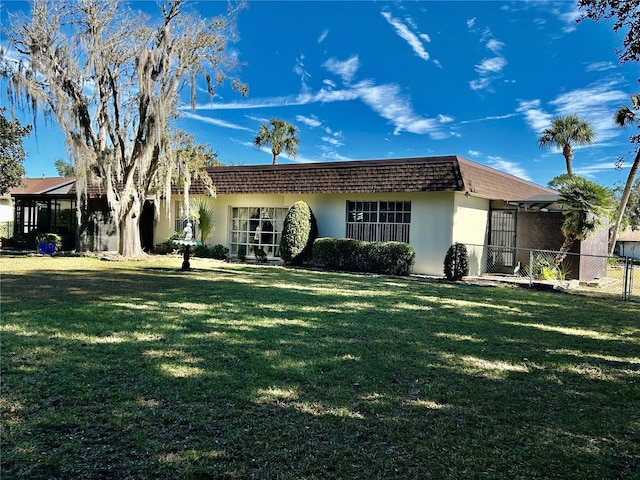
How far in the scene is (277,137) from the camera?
33594 mm

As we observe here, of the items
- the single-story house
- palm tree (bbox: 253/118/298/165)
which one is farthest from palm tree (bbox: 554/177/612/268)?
palm tree (bbox: 253/118/298/165)

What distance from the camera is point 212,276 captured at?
1258 centimetres

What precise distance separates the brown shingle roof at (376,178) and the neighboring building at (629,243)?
34.2 metres

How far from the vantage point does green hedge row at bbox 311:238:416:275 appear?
1491 cm

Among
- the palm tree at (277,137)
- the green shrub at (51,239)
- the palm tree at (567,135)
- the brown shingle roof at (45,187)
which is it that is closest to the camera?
the green shrub at (51,239)

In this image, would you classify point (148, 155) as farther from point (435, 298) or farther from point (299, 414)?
point (299, 414)

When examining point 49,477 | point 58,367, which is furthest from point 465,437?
point 58,367

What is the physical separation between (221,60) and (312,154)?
61.8 feet

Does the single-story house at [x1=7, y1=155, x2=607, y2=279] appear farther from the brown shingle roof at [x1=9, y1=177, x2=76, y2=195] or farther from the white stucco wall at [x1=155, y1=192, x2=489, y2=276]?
the brown shingle roof at [x1=9, y1=177, x2=76, y2=195]

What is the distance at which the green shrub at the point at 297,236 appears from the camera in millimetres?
16562

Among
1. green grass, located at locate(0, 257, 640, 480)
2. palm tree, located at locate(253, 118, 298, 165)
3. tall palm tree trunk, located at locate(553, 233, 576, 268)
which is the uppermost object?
palm tree, located at locate(253, 118, 298, 165)

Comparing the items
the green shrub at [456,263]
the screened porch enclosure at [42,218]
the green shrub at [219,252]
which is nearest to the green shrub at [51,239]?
the screened porch enclosure at [42,218]

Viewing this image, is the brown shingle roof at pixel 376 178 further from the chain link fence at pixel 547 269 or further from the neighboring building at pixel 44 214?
the neighboring building at pixel 44 214

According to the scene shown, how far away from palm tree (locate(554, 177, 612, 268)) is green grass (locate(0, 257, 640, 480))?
6.82 m
